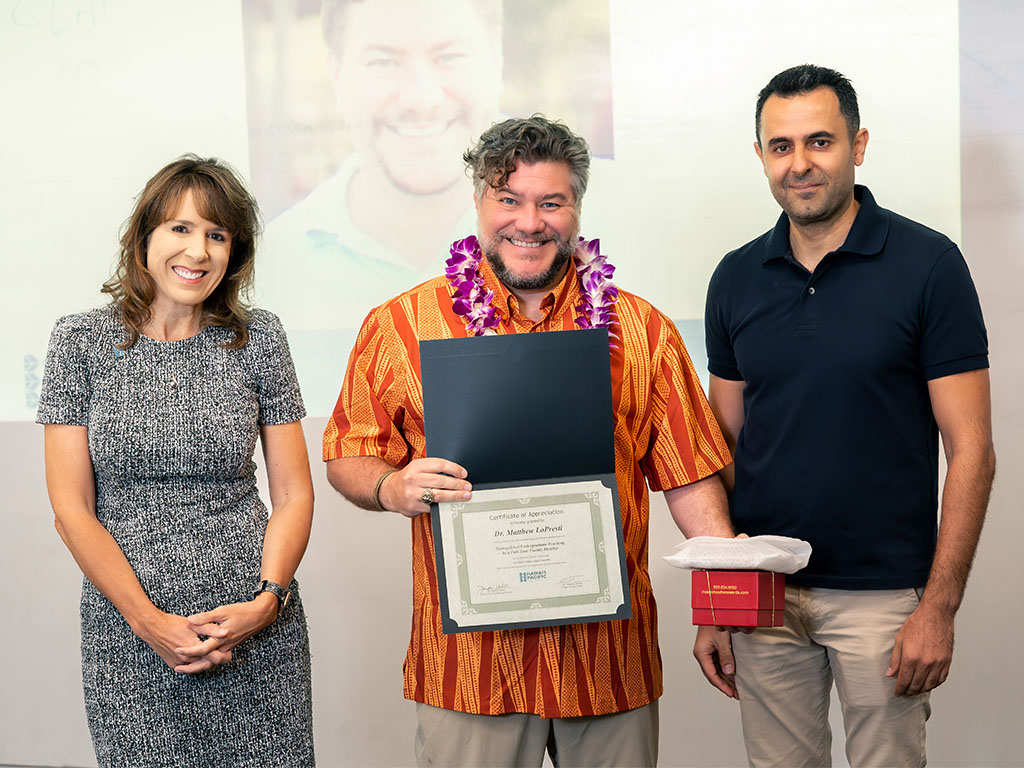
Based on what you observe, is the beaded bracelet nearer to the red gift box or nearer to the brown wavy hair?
the brown wavy hair

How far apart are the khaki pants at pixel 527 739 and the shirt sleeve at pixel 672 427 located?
1.38 ft

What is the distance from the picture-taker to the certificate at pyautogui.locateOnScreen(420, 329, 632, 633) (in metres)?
1.49

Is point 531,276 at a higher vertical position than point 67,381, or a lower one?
higher

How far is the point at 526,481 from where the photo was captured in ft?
4.96

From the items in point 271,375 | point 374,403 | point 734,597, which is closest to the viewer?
point 734,597

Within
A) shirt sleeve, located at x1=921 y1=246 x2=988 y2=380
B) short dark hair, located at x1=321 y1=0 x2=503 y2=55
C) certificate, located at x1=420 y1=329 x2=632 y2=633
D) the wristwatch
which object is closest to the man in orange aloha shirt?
certificate, located at x1=420 y1=329 x2=632 y2=633

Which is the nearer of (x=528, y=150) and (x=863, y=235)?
(x=528, y=150)

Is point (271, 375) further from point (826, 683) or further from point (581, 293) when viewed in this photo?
point (826, 683)

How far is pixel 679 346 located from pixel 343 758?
7.16 ft

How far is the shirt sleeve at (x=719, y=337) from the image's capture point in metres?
1.99

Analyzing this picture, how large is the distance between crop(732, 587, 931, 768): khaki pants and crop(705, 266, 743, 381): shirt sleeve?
1.52 ft

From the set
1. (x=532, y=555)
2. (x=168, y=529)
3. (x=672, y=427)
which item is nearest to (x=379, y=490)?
(x=532, y=555)

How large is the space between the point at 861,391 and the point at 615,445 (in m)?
0.48

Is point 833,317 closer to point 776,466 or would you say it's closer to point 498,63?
point 776,466
